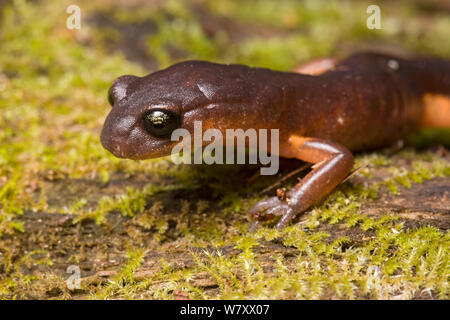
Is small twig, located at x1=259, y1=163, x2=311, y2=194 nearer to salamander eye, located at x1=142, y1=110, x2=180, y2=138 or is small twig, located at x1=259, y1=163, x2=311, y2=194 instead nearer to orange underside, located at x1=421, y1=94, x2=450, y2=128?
salamander eye, located at x1=142, y1=110, x2=180, y2=138

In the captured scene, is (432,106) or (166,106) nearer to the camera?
(166,106)

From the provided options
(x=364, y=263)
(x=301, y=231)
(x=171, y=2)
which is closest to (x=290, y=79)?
(x=301, y=231)

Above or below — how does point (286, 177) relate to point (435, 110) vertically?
below

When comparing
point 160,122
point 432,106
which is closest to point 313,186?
point 160,122

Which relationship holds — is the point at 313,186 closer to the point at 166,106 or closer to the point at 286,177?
the point at 286,177

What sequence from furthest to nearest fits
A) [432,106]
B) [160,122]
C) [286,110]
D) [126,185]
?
[432,106], [126,185], [286,110], [160,122]

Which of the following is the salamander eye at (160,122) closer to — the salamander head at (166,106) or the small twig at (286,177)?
the salamander head at (166,106)

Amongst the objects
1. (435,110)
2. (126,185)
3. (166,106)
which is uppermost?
(166,106)
